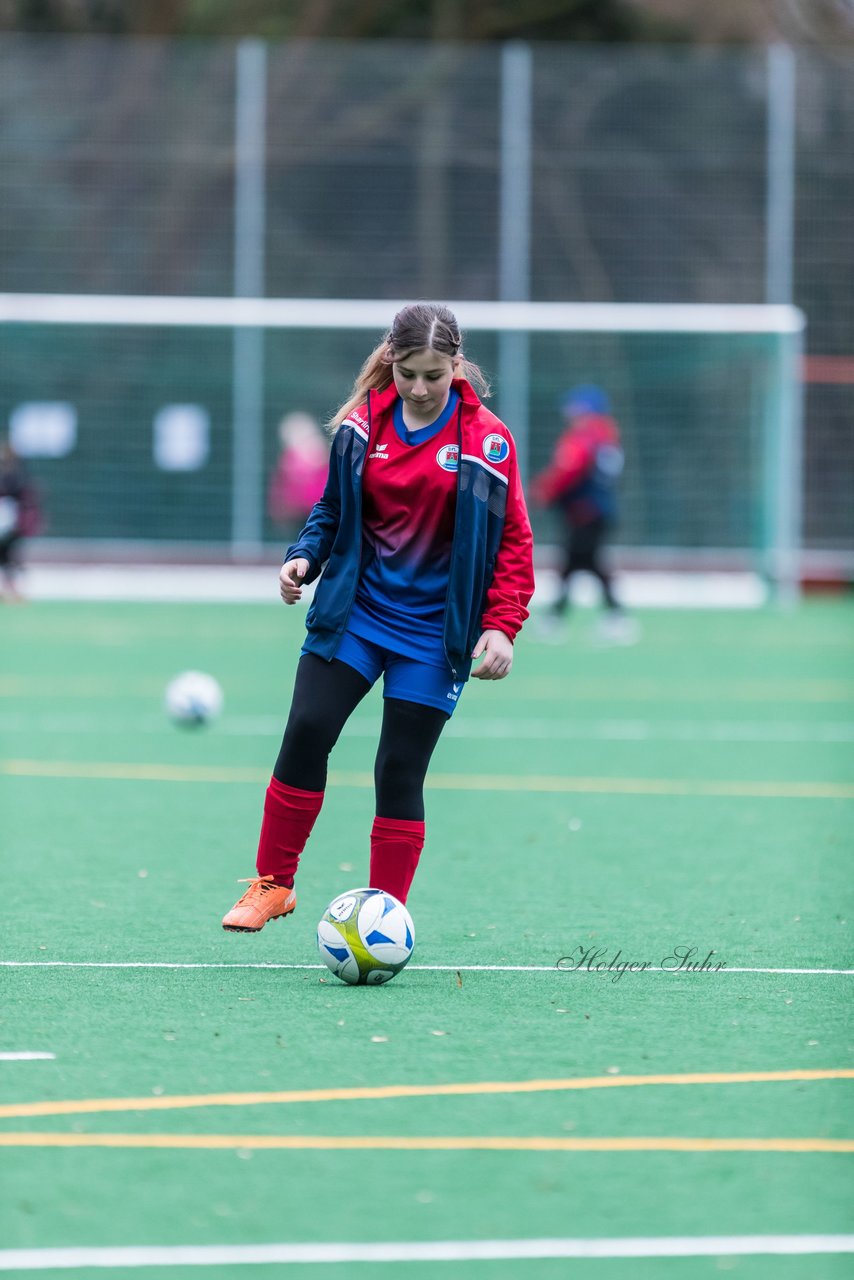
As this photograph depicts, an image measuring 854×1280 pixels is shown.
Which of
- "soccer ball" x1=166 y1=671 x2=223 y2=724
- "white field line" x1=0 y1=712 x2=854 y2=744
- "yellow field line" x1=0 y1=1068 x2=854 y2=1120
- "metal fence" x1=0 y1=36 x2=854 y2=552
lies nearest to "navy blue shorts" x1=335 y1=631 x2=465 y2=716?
"yellow field line" x1=0 y1=1068 x2=854 y2=1120

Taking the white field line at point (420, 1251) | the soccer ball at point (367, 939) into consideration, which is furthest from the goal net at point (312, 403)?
the white field line at point (420, 1251)

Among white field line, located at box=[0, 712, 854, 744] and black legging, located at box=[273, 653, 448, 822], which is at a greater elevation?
black legging, located at box=[273, 653, 448, 822]

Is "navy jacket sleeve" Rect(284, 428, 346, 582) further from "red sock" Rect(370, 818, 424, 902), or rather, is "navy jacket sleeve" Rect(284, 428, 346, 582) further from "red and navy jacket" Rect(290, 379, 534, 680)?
"red sock" Rect(370, 818, 424, 902)

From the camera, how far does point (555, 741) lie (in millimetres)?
11719

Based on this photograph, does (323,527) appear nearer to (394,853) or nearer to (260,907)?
(394,853)

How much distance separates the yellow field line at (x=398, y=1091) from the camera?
14.1 feet

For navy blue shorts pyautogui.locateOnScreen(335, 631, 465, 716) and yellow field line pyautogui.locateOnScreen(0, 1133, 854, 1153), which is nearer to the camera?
yellow field line pyautogui.locateOnScreen(0, 1133, 854, 1153)

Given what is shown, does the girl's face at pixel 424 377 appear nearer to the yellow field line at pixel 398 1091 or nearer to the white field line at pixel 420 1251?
the yellow field line at pixel 398 1091

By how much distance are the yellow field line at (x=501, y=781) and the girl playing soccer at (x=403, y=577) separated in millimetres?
3993

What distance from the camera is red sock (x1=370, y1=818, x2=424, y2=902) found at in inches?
228

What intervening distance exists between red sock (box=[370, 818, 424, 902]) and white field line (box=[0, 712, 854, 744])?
582 centimetres

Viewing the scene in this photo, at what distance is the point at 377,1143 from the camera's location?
4.07 meters
